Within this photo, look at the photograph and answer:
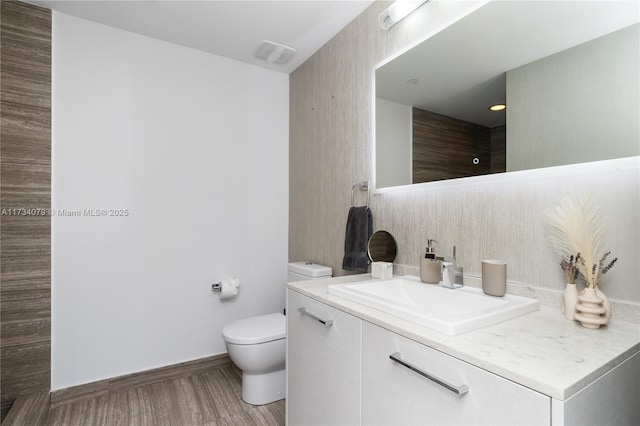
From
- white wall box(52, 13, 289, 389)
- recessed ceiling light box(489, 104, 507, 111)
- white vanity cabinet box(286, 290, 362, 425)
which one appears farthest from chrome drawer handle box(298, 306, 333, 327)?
white wall box(52, 13, 289, 389)

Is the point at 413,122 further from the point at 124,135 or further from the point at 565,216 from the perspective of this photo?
the point at 124,135

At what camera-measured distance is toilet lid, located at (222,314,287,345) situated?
1.88 metres

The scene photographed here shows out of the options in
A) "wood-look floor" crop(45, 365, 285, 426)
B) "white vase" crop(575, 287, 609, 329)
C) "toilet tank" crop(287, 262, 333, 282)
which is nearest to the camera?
"white vase" crop(575, 287, 609, 329)

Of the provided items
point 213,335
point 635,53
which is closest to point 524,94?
point 635,53

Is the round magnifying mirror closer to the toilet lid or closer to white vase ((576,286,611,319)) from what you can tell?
the toilet lid

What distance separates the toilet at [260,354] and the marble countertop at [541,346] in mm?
1018

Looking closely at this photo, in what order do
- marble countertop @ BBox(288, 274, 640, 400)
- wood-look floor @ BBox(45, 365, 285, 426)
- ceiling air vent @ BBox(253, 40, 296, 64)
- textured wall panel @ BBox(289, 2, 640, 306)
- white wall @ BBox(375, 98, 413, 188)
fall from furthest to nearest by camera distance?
ceiling air vent @ BBox(253, 40, 296, 64)
wood-look floor @ BBox(45, 365, 285, 426)
white wall @ BBox(375, 98, 413, 188)
textured wall panel @ BBox(289, 2, 640, 306)
marble countertop @ BBox(288, 274, 640, 400)

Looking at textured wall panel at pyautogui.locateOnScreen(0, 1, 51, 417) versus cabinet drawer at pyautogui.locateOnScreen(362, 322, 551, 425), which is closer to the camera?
cabinet drawer at pyautogui.locateOnScreen(362, 322, 551, 425)

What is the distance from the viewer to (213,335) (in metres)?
2.49

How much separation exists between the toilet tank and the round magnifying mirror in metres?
0.48

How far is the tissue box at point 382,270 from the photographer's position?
1637mm

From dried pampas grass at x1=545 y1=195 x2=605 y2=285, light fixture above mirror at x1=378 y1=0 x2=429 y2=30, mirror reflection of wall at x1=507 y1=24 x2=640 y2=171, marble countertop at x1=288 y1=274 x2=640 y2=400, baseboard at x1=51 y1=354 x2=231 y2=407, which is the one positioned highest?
light fixture above mirror at x1=378 y1=0 x2=429 y2=30

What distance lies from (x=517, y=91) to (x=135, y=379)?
2.73 m

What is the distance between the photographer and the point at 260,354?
6.21ft
